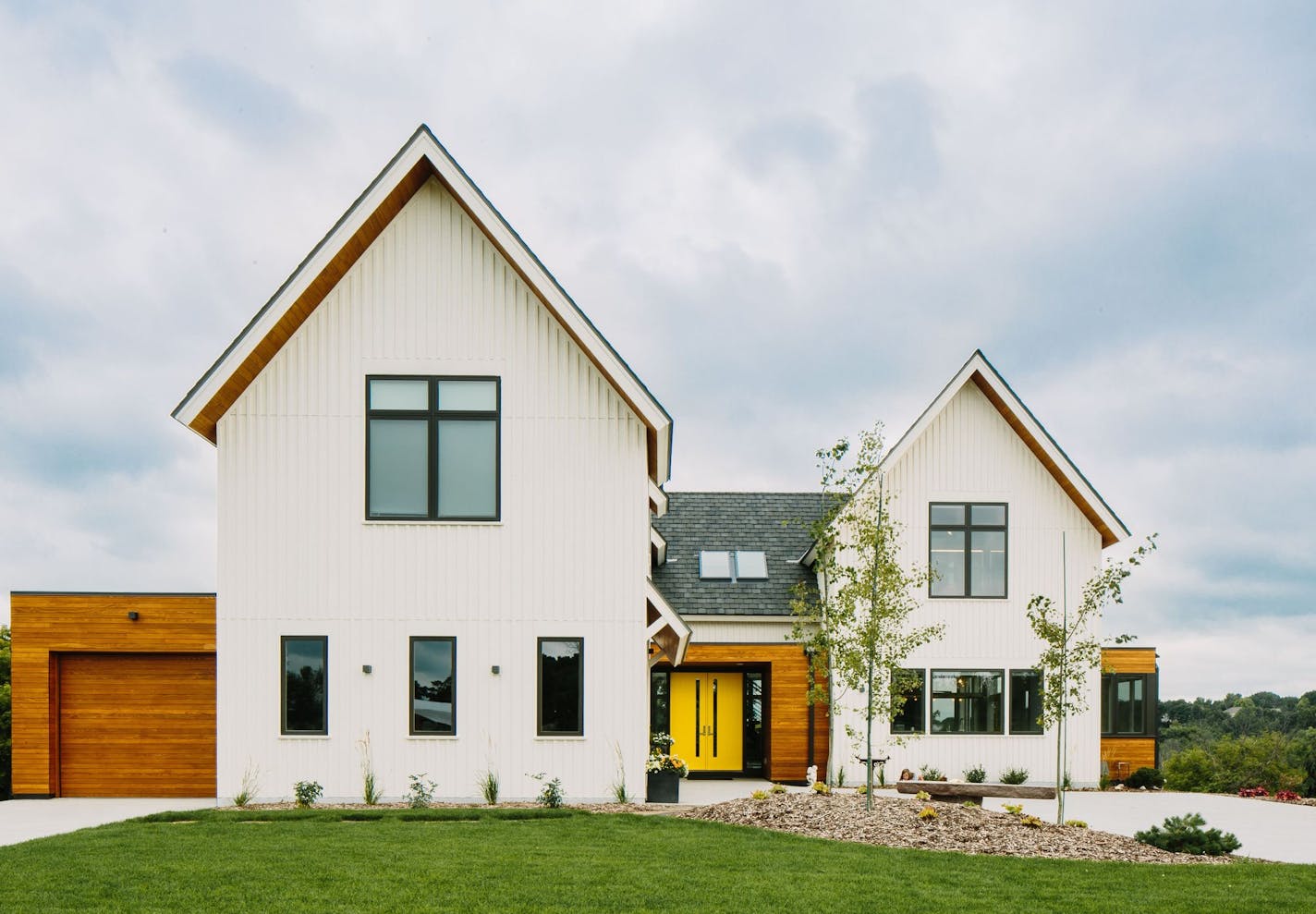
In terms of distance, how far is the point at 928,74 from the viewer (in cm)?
1434

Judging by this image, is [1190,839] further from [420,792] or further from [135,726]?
[135,726]

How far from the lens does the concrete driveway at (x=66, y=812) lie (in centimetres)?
1276

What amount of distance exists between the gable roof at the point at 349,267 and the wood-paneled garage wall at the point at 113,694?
3534mm

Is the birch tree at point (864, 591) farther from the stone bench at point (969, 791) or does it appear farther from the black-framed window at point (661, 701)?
the black-framed window at point (661, 701)

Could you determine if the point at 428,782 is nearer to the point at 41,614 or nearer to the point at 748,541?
the point at 41,614

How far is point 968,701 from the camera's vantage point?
20203 millimetres

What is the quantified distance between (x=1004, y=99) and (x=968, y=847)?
977cm

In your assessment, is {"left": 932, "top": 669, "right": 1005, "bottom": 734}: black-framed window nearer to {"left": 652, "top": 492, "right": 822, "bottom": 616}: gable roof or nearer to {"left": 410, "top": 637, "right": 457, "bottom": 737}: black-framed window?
{"left": 652, "top": 492, "right": 822, "bottom": 616}: gable roof

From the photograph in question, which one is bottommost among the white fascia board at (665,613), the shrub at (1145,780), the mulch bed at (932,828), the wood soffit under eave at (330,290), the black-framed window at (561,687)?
the shrub at (1145,780)

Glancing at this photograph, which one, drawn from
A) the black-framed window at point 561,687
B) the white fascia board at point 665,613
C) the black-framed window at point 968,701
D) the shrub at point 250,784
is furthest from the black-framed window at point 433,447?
the black-framed window at point 968,701

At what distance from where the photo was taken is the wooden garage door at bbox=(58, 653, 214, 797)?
16.9m

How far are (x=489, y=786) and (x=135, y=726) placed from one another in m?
6.34

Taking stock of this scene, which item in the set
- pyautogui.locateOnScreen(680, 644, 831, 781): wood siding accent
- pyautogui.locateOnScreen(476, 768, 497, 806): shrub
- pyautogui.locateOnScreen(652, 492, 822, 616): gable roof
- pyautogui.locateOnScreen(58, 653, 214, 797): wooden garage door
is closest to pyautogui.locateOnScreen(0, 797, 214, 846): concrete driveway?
pyautogui.locateOnScreen(58, 653, 214, 797): wooden garage door

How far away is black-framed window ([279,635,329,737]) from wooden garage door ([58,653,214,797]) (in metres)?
3.00
